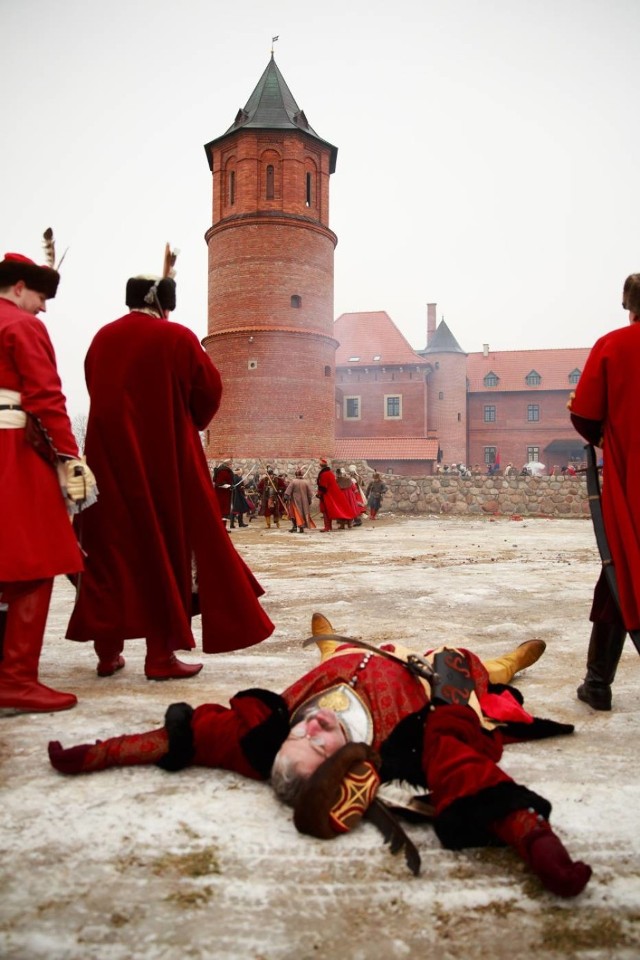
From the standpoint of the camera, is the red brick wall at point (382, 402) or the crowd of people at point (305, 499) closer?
the crowd of people at point (305, 499)

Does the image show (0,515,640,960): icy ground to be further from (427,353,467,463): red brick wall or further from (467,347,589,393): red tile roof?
(467,347,589,393): red tile roof

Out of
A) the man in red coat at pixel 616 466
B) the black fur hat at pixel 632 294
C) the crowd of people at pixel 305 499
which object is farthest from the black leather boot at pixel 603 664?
the crowd of people at pixel 305 499

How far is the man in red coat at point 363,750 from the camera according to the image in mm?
1831

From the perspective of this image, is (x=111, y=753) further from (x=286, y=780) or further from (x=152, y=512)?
(x=152, y=512)

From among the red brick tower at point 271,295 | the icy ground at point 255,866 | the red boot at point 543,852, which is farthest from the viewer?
the red brick tower at point 271,295

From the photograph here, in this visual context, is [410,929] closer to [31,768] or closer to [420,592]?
[31,768]

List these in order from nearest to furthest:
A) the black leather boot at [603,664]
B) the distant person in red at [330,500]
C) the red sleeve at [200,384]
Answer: the black leather boot at [603,664] < the red sleeve at [200,384] < the distant person in red at [330,500]

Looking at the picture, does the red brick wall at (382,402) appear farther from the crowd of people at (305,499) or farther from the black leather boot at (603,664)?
the black leather boot at (603,664)

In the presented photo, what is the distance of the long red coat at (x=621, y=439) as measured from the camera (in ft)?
9.39

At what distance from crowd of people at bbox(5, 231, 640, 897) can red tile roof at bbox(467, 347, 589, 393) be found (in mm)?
52130

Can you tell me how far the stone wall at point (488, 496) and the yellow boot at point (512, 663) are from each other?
848 inches

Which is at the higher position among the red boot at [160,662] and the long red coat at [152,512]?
the long red coat at [152,512]

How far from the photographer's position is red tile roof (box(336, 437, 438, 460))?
43.8 metres

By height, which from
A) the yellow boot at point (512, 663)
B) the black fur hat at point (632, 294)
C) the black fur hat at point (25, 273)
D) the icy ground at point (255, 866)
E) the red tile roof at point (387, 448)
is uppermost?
the red tile roof at point (387, 448)
